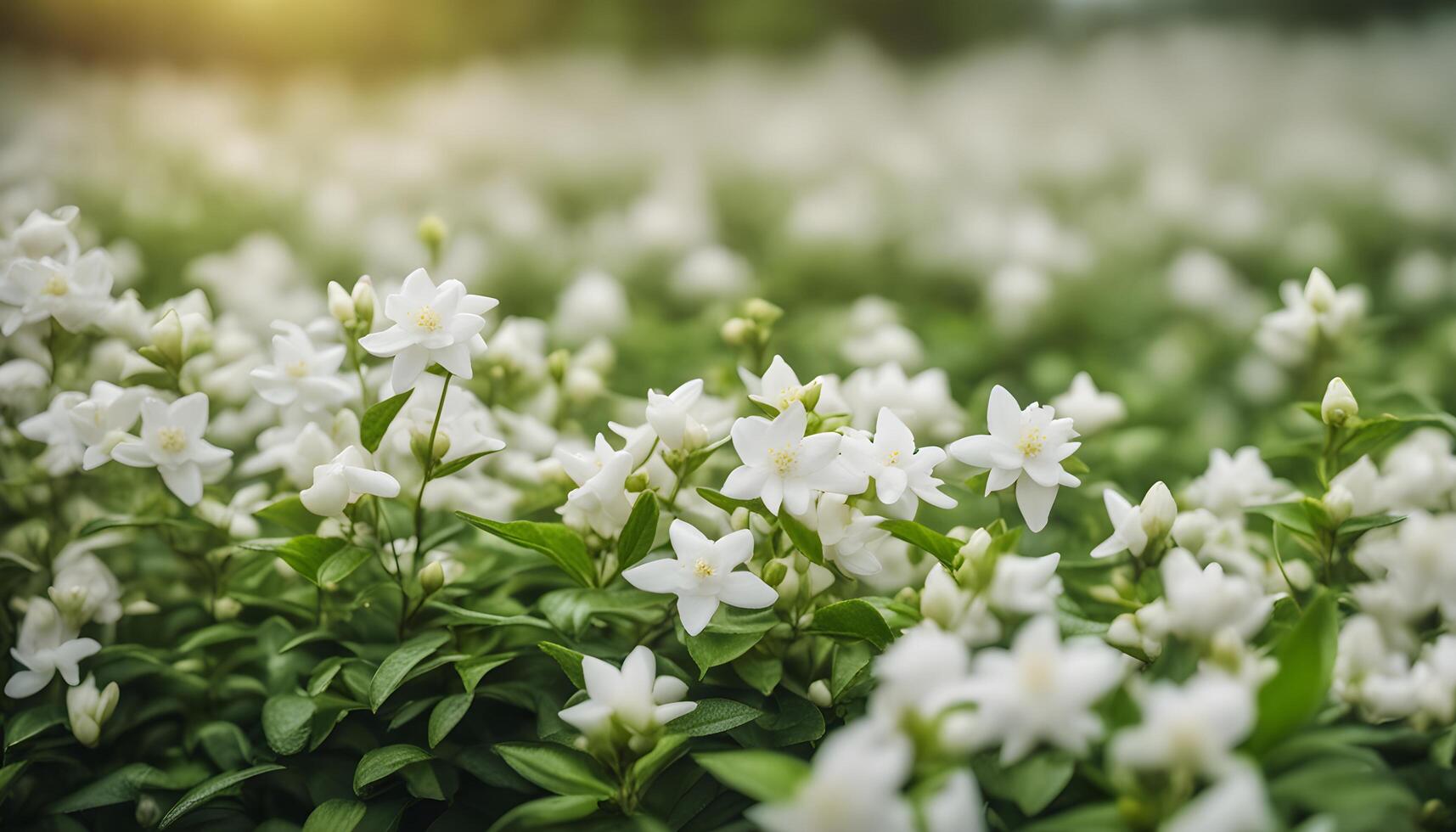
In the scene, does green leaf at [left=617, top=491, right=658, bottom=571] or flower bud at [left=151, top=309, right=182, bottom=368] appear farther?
flower bud at [left=151, top=309, right=182, bottom=368]

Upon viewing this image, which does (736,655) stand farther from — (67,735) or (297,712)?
(67,735)

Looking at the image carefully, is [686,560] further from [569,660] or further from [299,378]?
[299,378]

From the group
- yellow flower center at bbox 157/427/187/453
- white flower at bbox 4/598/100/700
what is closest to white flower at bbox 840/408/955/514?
yellow flower center at bbox 157/427/187/453

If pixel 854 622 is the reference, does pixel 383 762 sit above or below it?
below

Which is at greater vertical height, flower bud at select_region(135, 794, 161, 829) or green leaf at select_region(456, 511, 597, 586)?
green leaf at select_region(456, 511, 597, 586)

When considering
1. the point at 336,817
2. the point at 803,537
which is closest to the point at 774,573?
the point at 803,537

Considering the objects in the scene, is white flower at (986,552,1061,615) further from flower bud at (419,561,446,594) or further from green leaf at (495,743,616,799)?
flower bud at (419,561,446,594)
